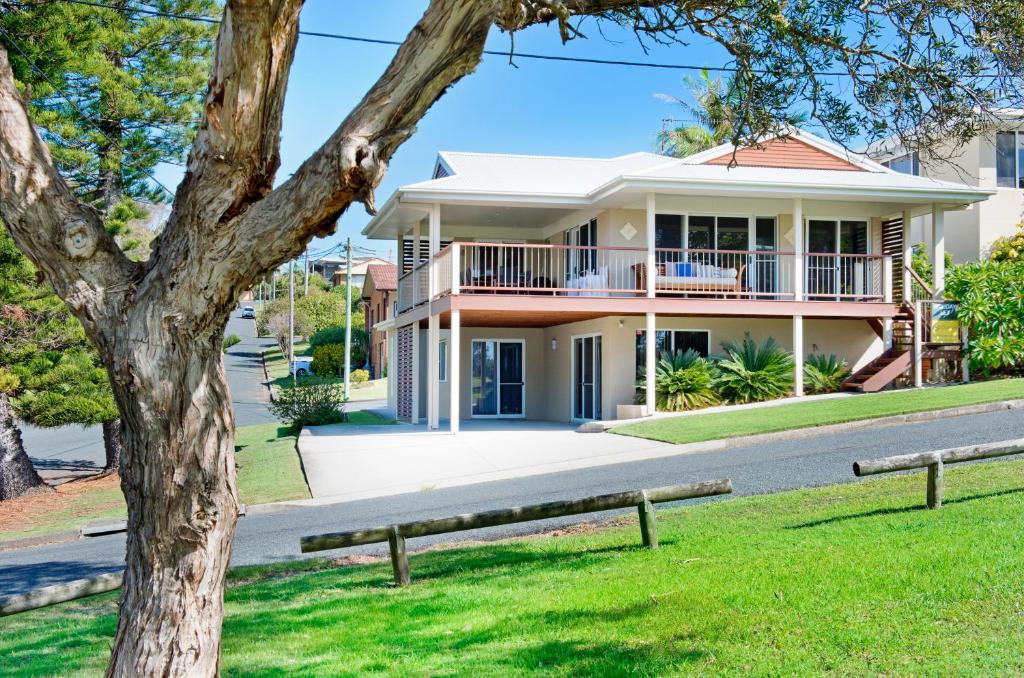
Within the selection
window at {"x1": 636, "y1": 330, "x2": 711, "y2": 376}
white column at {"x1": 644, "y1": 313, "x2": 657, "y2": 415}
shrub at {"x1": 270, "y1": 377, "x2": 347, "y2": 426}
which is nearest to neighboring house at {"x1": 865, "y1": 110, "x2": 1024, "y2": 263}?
window at {"x1": 636, "y1": 330, "x2": 711, "y2": 376}

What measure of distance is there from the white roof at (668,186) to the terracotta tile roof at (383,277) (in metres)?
21.1

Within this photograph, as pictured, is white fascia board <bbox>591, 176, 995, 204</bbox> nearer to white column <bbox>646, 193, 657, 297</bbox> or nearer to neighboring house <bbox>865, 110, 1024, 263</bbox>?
white column <bbox>646, 193, 657, 297</bbox>

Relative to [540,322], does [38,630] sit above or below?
below

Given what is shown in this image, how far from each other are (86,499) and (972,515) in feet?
56.4

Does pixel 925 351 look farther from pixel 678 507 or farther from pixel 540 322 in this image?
pixel 678 507

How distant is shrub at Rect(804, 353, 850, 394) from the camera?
76.1ft

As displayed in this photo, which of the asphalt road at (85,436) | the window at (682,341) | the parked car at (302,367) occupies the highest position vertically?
the window at (682,341)

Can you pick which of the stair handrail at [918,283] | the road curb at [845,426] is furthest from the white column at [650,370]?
the stair handrail at [918,283]

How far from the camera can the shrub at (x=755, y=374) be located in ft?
73.7

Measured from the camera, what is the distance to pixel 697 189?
22.1 metres

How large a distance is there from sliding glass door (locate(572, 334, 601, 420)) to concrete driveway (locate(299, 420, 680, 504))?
6.06 ft

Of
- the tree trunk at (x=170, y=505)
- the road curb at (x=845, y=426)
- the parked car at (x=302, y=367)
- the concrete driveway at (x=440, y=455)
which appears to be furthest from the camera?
the parked car at (x=302, y=367)

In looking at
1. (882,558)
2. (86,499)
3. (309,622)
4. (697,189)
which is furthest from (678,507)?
(86,499)

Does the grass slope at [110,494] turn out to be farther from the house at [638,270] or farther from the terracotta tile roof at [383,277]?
the terracotta tile roof at [383,277]
